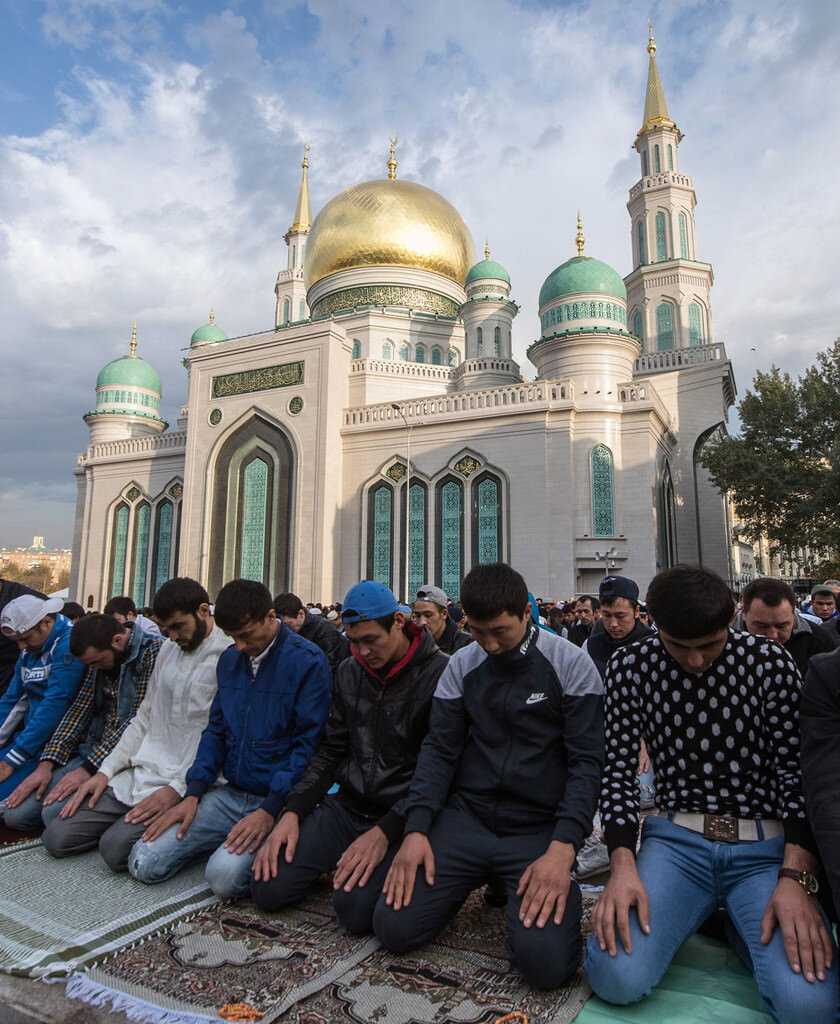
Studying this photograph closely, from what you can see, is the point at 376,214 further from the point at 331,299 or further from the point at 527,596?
the point at 527,596

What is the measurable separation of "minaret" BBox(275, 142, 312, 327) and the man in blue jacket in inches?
936

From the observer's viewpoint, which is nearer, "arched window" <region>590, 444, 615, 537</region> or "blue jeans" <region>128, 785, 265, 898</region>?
"blue jeans" <region>128, 785, 265, 898</region>

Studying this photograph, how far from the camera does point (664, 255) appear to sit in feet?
63.8

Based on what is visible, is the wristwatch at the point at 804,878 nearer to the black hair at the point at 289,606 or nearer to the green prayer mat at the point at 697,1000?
the green prayer mat at the point at 697,1000

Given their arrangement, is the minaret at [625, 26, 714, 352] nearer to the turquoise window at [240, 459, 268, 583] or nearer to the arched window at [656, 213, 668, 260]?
the arched window at [656, 213, 668, 260]

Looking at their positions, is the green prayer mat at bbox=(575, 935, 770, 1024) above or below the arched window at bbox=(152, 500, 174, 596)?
below

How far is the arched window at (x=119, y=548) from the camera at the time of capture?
65.0 ft

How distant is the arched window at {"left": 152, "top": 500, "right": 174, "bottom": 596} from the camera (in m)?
19.3

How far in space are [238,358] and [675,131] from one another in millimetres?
13891

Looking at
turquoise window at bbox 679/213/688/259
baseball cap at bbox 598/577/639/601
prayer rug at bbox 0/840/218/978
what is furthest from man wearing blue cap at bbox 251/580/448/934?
turquoise window at bbox 679/213/688/259

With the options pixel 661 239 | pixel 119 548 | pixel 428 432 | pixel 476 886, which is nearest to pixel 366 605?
pixel 476 886

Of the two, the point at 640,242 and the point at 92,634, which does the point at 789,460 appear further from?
the point at 92,634

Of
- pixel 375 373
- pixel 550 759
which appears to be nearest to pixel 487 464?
pixel 375 373

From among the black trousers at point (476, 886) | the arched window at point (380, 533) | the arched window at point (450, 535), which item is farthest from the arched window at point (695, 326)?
the black trousers at point (476, 886)
